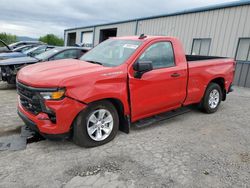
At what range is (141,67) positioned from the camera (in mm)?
3520

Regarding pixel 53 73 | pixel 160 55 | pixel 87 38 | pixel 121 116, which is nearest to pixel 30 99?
pixel 53 73

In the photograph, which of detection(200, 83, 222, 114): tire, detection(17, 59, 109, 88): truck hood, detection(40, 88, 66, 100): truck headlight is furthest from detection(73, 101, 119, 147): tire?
detection(200, 83, 222, 114): tire

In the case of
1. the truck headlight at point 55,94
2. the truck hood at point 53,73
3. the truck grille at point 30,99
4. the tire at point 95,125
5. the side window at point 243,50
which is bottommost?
the tire at point 95,125

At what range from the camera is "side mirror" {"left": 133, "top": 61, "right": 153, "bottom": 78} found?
3521 mm

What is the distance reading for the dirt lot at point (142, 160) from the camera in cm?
273

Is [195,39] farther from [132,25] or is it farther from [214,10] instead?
[132,25]

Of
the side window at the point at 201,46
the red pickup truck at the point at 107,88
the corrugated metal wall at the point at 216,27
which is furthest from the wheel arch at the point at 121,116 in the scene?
the side window at the point at 201,46

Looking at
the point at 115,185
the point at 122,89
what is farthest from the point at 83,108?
the point at 115,185

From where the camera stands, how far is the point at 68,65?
3.72 m

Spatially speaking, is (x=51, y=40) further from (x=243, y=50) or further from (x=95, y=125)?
(x=95, y=125)

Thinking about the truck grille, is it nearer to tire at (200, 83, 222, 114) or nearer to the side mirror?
the side mirror

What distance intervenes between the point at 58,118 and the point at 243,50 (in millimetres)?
10762

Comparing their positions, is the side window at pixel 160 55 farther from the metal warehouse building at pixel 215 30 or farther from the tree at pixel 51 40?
the tree at pixel 51 40

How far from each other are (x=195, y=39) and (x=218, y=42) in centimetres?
168
